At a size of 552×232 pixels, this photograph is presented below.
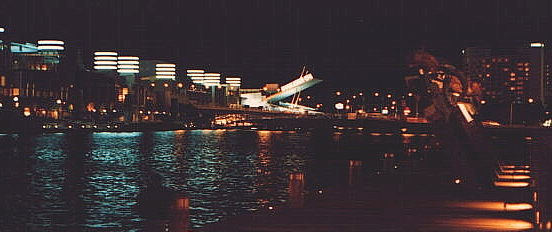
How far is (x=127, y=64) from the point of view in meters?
172

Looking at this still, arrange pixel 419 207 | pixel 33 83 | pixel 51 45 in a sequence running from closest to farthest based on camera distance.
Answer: pixel 419 207 < pixel 33 83 < pixel 51 45

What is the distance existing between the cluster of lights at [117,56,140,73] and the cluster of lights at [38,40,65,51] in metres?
20.6

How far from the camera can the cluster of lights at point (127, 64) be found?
172 m

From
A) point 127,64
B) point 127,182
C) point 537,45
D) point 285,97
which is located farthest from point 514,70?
point 127,182

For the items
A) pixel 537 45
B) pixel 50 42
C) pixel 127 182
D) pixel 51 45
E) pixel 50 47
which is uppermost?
pixel 537 45

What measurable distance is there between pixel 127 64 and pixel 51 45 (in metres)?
23.9

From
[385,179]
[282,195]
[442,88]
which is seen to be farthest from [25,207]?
[442,88]

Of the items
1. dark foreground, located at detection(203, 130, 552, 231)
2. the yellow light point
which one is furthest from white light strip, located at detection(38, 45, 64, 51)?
dark foreground, located at detection(203, 130, 552, 231)

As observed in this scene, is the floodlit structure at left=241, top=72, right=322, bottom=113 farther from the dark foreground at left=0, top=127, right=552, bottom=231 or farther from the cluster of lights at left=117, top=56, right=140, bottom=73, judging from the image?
the dark foreground at left=0, top=127, right=552, bottom=231

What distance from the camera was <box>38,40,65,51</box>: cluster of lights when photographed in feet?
484

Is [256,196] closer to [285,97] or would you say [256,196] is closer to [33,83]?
[33,83]

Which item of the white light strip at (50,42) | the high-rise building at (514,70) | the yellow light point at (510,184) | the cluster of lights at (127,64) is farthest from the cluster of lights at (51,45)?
the yellow light point at (510,184)

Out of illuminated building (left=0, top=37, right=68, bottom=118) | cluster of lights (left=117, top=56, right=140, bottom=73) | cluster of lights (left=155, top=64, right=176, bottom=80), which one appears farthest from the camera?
cluster of lights (left=155, top=64, right=176, bottom=80)

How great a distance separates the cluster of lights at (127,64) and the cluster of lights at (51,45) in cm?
2056
